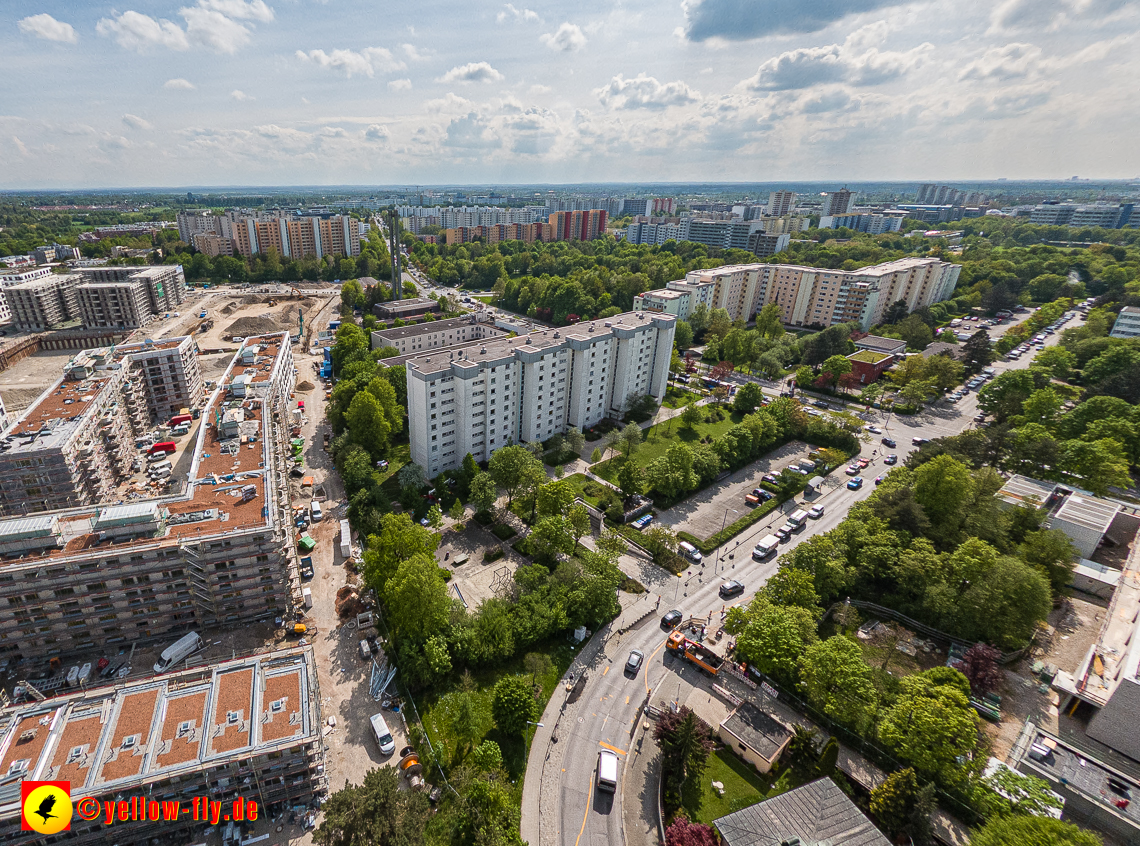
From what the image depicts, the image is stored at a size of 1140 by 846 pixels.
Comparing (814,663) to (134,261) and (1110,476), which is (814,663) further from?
(134,261)

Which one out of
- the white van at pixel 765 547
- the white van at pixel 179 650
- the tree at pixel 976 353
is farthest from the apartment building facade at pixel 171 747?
the tree at pixel 976 353

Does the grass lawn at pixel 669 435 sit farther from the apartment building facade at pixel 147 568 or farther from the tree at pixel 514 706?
the apartment building facade at pixel 147 568

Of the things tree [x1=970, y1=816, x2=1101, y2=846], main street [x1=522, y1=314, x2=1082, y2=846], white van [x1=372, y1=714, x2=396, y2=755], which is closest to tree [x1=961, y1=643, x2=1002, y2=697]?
tree [x1=970, y1=816, x2=1101, y2=846]

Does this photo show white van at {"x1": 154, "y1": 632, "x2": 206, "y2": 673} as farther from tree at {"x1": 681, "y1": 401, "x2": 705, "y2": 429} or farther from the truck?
tree at {"x1": 681, "y1": 401, "x2": 705, "y2": 429}

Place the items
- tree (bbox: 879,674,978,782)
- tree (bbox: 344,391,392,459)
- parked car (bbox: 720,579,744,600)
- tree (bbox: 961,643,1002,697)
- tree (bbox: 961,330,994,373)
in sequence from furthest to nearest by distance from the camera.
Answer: tree (bbox: 961,330,994,373) < tree (bbox: 344,391,392,459) < parked car (bbox: 720,579,744,600) < tree (bbox: 961,643,1002,697) < tree (bbox: 879,674,978,782)

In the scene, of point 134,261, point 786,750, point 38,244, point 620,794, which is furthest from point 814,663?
point 38,244
